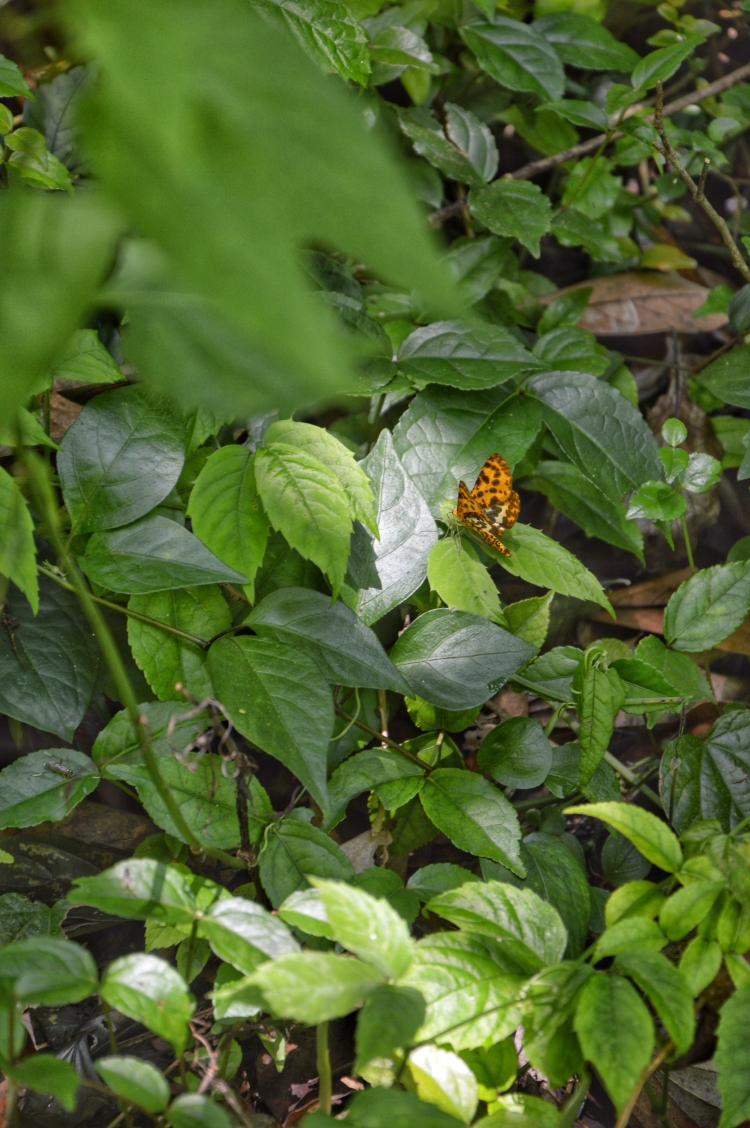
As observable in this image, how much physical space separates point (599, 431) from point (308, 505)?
76cm

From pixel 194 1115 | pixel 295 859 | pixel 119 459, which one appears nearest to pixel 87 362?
pixel 119 459

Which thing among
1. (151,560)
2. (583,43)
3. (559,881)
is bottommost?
(559,881)

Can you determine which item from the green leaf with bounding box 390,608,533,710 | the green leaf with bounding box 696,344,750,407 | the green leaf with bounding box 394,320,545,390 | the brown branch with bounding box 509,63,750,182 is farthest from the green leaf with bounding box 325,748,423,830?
the brown branch with bounding box 509,63,750,182

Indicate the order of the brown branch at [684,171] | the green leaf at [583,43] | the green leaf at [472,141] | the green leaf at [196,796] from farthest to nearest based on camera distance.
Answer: the green leaf at [583,43] → the green leaf at [472,141] → the brown branch at [684,171] → the green leaf at [196,796]

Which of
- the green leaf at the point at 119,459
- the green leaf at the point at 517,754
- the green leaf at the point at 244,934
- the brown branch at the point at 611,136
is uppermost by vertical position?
the green leaf at the point at 119,459

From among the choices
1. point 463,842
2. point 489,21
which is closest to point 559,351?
point 489,21

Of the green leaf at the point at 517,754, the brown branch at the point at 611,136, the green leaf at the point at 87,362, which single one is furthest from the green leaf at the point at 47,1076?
the brown branch at the point at 611,136

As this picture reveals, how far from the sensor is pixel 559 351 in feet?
5.80

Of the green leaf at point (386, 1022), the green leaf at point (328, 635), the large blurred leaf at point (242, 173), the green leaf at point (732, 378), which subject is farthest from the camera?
the green leaf at point (732, 378)

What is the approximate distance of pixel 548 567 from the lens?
1.42 meters

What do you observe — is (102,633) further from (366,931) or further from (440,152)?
(440,152)

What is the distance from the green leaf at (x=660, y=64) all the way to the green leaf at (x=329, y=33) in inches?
27.8

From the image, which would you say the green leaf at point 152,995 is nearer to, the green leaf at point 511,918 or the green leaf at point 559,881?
the green leaf at point 511,918

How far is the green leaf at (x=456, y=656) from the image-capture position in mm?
1222
